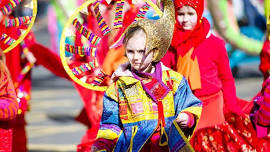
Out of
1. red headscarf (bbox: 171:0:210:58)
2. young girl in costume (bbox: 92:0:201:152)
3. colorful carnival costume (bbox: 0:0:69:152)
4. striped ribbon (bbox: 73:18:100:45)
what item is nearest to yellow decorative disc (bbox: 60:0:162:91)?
striped ribbon (bbox: 73:18:100:45)

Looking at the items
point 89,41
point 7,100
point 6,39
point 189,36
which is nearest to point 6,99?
point 7,100

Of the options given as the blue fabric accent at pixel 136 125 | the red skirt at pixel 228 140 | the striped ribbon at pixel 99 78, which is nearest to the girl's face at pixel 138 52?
the blue fabric accent at pixel 136 125

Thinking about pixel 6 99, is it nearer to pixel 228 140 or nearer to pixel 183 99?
pixel 183 99

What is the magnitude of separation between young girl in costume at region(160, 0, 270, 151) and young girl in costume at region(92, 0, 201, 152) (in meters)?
0.75

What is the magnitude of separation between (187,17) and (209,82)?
1.78ft

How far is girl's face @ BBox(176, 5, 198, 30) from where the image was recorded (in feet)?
14.9

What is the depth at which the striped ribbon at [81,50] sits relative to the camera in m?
4.20

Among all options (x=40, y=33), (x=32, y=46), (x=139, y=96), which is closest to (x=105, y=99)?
(x=139, y=96)

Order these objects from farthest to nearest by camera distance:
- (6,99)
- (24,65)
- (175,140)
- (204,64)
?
(24,65) < (204,64) < (6,99) < (175,140)

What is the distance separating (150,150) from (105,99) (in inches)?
16.7

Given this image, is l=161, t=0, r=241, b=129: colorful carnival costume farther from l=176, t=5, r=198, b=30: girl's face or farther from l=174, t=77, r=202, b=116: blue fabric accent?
l=174, t=77, r=202, b=116: blue fabric accent

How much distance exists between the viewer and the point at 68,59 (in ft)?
14.1

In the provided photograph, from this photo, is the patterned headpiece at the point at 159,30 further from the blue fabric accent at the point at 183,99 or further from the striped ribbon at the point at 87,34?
the striped ribbon at the point at 87,34

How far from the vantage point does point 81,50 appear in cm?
421
